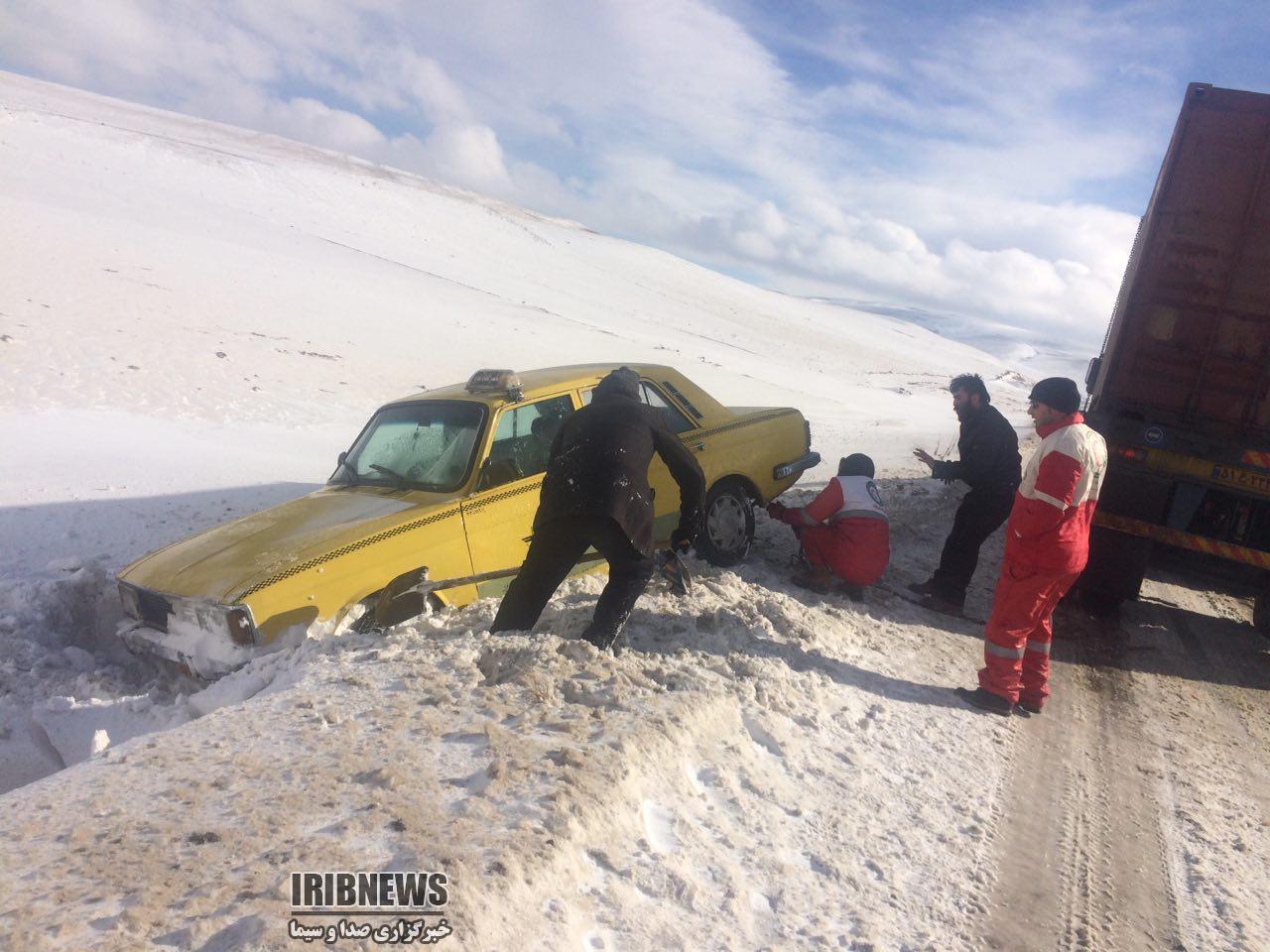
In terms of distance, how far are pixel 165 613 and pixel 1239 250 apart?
7612mm

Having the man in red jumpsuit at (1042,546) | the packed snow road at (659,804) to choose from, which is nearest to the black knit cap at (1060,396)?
the man in red jumpsuit at (1042,546)

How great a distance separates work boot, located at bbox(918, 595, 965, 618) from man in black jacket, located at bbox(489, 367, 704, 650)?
107 inches

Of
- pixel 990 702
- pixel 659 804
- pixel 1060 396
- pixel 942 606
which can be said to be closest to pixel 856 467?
pixel 942 606

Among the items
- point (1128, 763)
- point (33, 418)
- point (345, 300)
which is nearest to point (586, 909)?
point (1128, 763)

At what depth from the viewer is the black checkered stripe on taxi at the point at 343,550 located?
3797 mm

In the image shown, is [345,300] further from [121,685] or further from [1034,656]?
[1034,656]

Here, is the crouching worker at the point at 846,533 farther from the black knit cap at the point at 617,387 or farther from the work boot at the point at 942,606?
the black knit cap at the point at 617,387

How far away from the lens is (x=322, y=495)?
4805 mm

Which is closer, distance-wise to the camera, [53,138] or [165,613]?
[165,613]

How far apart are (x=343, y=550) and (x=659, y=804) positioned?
2046 mm

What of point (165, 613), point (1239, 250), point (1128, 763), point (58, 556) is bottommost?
point (58, 556)

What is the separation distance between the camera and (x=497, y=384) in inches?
197

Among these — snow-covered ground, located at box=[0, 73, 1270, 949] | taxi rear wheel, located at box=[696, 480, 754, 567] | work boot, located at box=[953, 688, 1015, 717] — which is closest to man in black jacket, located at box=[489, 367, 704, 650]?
snow-covered ground, located at box=[0, 73, 1270, 949]

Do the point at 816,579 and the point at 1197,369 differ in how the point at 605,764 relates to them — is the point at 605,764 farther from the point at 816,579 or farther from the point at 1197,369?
the point at 1197,369
